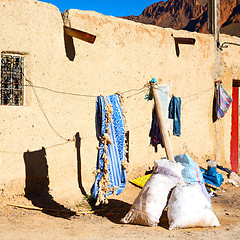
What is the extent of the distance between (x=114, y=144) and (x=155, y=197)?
3.12ft

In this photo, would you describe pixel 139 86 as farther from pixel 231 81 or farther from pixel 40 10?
pixel 231 81

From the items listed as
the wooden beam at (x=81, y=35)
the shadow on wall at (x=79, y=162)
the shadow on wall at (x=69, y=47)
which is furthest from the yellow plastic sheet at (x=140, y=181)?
the wooden beam at (x=81, y=35)

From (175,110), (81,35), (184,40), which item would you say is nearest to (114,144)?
(81,35)

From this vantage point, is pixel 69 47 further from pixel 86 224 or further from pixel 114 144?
pixel 86 224

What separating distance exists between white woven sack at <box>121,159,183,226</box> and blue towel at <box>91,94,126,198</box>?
0.50 meters

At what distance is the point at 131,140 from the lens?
7082 millimetres

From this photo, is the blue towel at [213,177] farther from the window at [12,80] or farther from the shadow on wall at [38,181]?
the window at [12,80]

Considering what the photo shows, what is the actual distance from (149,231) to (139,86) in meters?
3.35

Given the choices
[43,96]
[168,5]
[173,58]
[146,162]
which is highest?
[168,5]

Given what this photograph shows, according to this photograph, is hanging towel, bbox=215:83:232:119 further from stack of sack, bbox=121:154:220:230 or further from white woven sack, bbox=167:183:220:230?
white woven sack, bbox=167:183:220:230

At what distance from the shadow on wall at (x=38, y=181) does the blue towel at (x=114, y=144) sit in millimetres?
957

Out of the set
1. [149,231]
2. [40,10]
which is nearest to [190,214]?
[149,231]

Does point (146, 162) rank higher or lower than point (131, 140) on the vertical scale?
lower

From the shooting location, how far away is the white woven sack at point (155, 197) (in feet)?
15.2
